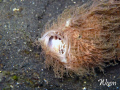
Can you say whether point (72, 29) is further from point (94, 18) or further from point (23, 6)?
point (23, 6)

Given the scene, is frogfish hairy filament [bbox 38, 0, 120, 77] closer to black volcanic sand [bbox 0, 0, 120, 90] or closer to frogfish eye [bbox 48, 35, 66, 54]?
frogfish eye [bbox 48, 35, 66, 54]

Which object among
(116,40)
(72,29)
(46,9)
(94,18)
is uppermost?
(46,9)

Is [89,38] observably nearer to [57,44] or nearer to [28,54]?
[57,44]

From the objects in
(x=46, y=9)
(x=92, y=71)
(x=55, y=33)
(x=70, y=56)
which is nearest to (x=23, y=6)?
(x=46, y=9)

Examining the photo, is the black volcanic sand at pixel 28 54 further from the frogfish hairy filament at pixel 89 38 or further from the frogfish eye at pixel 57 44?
the frogfish eye at pixel 57 44

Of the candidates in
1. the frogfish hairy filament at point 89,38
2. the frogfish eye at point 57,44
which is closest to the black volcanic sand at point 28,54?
the frogfish hairy filament at point 89,38

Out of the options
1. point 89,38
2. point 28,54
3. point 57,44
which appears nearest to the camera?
point 89,38

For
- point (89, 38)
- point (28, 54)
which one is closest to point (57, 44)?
point (89, 38)
